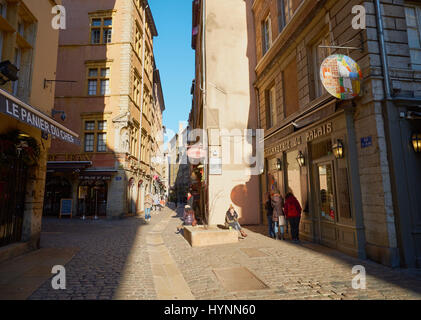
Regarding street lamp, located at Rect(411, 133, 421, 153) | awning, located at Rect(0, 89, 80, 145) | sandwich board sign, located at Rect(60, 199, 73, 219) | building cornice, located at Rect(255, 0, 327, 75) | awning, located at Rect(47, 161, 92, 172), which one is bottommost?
sandwich board sign, located at Rect(60, 199, 73, 219)

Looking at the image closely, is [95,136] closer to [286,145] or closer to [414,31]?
[286,145]

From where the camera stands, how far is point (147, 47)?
86.7 feet

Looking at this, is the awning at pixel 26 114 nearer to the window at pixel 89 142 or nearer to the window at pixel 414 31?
the window at pixel 414 31

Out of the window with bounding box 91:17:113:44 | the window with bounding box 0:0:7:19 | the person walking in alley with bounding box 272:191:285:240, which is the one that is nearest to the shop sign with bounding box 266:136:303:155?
the person walking in alley with bounding box 272:191:285:240

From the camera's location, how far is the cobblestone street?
4.16m

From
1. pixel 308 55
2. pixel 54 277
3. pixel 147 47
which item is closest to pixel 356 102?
pixel 308 55

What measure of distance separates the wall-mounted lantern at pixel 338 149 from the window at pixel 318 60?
2.11m

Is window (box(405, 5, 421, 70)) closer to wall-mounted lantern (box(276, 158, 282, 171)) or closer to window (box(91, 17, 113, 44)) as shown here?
wall-mounted lantern (box(276, 158, 282, 171))

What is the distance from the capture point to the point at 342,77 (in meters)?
6.34

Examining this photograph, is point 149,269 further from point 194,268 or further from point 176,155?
point 176,155

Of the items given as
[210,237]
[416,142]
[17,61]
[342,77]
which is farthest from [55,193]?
[416,142]

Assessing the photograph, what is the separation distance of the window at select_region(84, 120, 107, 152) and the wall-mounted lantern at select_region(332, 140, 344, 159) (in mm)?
16365

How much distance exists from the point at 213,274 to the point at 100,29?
2189 cm

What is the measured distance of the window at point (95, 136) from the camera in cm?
1948
